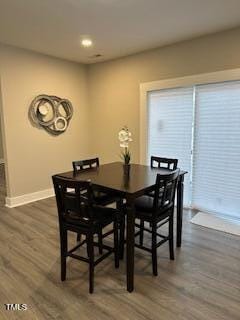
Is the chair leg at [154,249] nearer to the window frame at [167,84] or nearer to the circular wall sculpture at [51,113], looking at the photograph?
the window frame at [167,84]

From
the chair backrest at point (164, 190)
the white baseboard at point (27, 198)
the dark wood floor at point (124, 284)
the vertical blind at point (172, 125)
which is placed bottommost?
the dark wood floor at point (124, 284)

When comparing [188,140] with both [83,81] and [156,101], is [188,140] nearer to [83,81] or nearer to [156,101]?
[156,101]

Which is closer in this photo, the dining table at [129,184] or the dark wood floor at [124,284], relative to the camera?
the dark wood floor at [124,284]

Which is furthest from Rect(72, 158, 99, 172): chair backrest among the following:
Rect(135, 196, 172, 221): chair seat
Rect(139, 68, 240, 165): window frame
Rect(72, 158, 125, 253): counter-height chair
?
Rect(139, 68, 240, 165): window frame

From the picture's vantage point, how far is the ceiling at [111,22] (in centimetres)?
247

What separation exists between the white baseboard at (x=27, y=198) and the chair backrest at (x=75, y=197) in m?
2.35

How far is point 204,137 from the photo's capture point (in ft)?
11.8

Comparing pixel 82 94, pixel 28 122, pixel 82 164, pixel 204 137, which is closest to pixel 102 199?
pixel 82 164

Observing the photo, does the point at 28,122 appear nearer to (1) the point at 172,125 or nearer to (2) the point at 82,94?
(2) the point at 82,94

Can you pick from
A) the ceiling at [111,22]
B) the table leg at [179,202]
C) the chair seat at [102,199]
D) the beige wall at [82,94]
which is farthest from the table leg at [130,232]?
the beige wall at [82,94]

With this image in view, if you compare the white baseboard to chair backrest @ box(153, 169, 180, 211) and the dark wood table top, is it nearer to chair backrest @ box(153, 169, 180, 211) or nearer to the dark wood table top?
the dark wood table top

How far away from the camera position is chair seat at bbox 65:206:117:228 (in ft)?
6.70

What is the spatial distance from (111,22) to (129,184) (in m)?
2.00

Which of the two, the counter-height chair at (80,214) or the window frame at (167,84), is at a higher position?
the window frame at (167,84)
